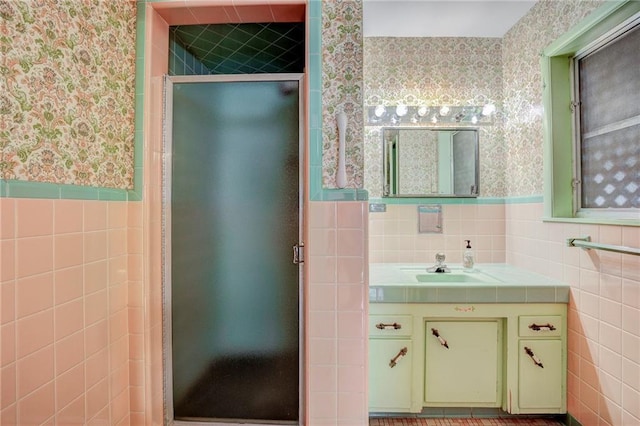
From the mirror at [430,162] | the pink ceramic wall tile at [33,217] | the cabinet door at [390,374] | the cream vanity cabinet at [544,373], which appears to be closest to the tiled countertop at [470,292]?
the cream vanity cabinet at [544,373]

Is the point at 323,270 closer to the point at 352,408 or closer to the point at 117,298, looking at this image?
the point at 352,408

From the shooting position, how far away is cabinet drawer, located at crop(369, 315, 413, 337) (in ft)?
5.47

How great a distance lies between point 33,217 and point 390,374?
1.74 m

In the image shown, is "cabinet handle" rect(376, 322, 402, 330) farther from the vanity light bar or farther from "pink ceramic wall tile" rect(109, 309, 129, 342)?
the vanity light bar

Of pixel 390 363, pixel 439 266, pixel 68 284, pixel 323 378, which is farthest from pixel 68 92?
pixel 439 266

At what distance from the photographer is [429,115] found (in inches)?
87.4

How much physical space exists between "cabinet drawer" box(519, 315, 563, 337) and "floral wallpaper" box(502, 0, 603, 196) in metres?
0.78

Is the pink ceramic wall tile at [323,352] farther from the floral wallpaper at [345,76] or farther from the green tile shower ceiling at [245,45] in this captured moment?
the green tile shower ceiling at [245,45]

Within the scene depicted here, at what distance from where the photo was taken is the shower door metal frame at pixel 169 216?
1532 millimetres

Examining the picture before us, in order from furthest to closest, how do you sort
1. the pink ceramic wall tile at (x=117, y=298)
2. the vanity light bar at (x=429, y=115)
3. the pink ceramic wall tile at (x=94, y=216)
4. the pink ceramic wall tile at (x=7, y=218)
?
1. the vanity light bar at (x=429, y=115)
2. the pink ceramic wall tile at (x=117, y=298)
3. the pink ceramic wall tile at (x=94, y=216)
4. the pink ceramic wall tile at (x=7, y=218)

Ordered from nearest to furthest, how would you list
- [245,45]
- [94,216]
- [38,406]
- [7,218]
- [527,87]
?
1. [7,218]
2. [38,406]
3. [94,216]
4. [245,45]
5. [527,87]

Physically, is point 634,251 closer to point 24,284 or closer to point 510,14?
point 510,14

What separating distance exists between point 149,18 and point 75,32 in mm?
449

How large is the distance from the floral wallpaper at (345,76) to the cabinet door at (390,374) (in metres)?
0.93
